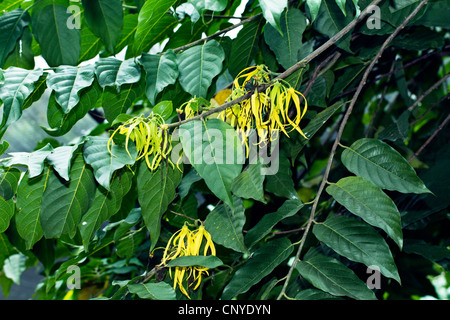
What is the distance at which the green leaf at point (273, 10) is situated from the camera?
2.06 feet

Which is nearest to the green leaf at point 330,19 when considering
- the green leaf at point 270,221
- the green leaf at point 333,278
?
the green leaf at point 270,221

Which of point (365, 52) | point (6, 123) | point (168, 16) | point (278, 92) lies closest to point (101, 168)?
point (6, 123)

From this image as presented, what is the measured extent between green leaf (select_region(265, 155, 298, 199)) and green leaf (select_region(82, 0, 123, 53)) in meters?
0.41

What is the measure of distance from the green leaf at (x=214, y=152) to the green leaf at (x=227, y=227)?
150mm

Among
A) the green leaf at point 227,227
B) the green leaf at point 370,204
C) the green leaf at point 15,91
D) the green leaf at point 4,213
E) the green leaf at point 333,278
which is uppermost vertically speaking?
the green leaf at point 15,91

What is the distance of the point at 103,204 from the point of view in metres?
0.83

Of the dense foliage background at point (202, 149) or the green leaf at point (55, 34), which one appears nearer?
the dense foliage background at point (202, 149)

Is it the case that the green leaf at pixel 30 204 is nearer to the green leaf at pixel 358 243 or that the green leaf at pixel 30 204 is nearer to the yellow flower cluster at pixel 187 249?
the yellow flower cluster at pixel 187 249

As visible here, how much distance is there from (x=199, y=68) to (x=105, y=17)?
0.67 ft

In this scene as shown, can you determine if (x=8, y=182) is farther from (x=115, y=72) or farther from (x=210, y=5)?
(x=210, y=5)

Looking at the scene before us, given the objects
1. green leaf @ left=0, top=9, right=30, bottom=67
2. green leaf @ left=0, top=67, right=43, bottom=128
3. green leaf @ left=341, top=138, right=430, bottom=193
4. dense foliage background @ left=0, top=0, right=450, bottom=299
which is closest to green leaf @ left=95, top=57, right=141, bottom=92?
dense foliage background @ left=0, top=0, right=450, bottom=299

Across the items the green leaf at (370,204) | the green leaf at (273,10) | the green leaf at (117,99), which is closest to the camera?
the green leaf at (273,10)

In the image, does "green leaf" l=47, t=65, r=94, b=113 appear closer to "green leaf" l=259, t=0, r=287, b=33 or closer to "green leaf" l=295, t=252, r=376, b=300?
"green leaf" l=259, t=0, r=287, b=33
